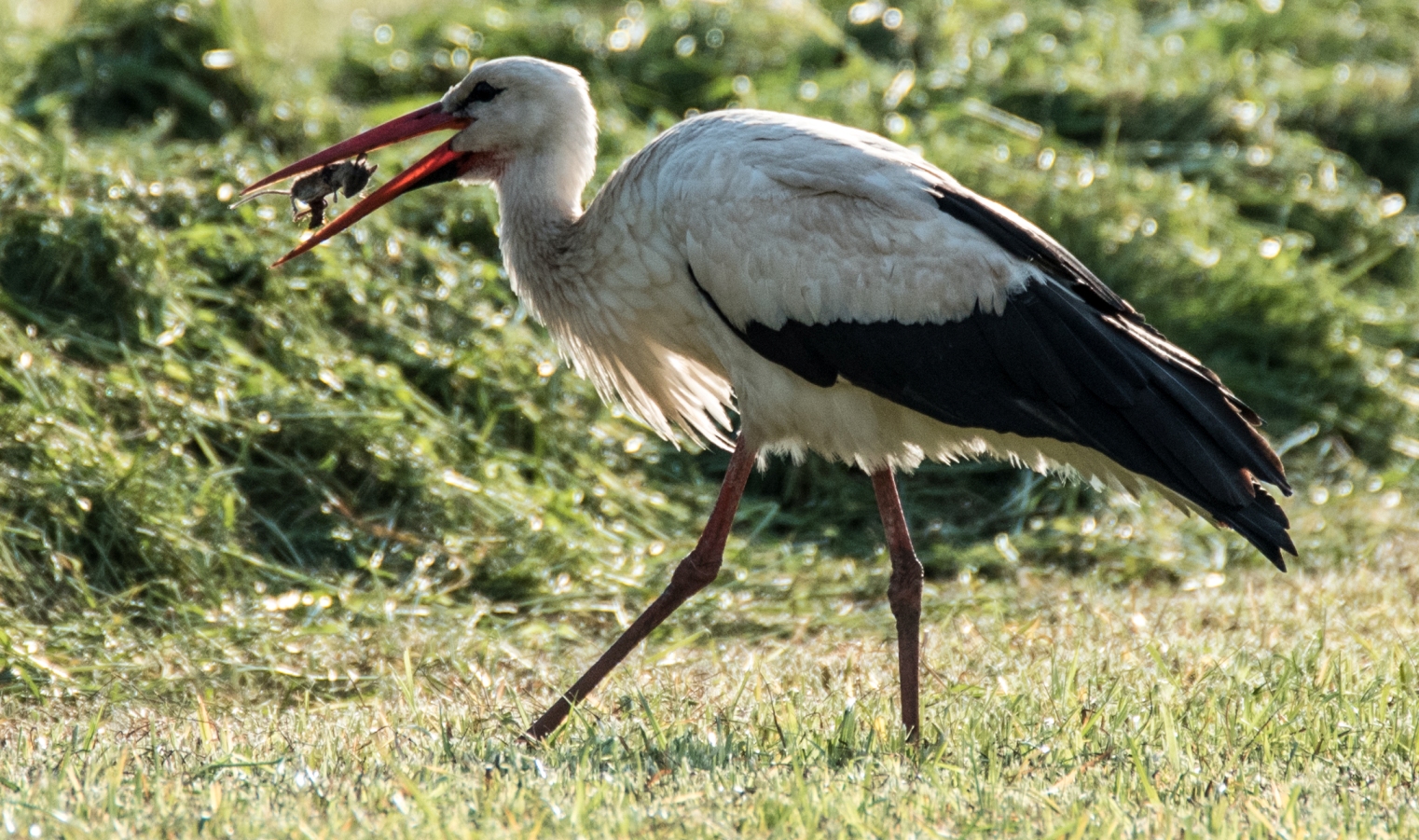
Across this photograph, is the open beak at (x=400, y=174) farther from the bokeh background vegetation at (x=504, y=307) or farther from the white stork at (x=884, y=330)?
the bokeh background vegetation at (x=504, y=307)

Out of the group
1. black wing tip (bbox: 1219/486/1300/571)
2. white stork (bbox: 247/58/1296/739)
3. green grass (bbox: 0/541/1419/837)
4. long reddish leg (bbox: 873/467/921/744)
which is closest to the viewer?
green grass (bbox: 0/541/1419/837)

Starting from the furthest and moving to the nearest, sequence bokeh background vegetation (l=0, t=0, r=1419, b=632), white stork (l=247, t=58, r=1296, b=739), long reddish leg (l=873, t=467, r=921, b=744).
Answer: bokeh background vegetation (l=0, t=0, r=1419, b=632) → long reddish leg (l=873, t=467, r=921, b=744) → white stork (l=247, t=58, r=1296, b=739)

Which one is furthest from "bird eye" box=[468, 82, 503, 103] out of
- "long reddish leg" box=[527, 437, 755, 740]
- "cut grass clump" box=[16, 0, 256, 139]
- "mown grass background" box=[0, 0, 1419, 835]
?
"cut grass clump" box=[16, 0, 256, 139]

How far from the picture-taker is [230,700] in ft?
13.9

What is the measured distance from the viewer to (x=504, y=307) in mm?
6168

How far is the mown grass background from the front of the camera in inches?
133

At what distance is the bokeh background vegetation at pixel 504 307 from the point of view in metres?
5.04

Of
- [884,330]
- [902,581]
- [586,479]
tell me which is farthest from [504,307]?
[884,330]

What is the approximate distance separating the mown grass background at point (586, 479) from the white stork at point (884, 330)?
50cm

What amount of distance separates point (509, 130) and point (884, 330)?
123cm

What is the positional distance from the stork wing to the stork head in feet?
2.31

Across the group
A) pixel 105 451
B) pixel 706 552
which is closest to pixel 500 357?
pixel 105 451

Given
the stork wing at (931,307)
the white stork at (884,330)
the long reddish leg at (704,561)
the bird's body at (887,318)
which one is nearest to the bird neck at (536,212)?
the white stork at (884,330)

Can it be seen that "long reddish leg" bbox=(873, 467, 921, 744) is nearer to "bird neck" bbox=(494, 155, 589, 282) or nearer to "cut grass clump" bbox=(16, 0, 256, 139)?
"bird neck" bbox=(494, 155, 589, 282)
